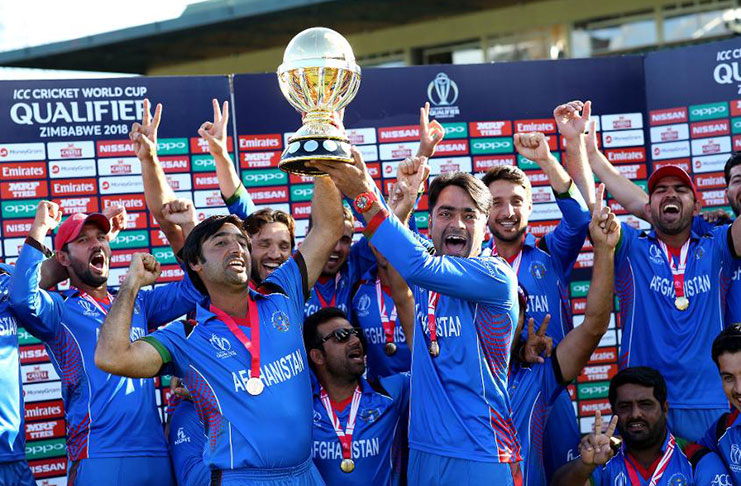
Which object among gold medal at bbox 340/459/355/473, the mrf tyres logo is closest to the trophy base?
gold medal at bbox 340/459/355/473

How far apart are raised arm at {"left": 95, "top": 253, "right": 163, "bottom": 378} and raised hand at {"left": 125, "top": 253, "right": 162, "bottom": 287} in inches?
1.9

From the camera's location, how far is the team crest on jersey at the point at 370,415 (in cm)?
476

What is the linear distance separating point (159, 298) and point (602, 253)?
2324 millimetres

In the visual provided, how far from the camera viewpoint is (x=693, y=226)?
5.69 m

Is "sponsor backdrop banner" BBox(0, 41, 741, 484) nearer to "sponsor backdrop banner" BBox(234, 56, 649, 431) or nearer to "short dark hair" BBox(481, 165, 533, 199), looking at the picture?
"sponsor backdrop banner" BBox(234, 56, 649, 431)

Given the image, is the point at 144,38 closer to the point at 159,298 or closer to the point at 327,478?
the point at 159,298

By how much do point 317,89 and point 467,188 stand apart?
738mm

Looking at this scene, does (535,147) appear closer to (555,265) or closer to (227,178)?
(555,265)

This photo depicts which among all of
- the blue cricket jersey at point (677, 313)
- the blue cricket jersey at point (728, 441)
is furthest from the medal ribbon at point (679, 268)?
the blue cricket jersey at point (728, 441)

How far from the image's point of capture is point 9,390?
5.14 metres

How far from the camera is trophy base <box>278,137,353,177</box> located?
374cm

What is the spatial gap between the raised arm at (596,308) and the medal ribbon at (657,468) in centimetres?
50

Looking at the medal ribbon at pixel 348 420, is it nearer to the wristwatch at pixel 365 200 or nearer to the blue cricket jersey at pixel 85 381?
the blue cricket jersey at pixel 85 381

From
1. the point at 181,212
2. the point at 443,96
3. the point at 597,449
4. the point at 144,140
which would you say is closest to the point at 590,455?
the point at 597,449
